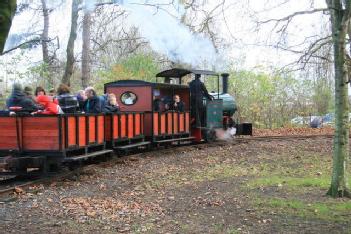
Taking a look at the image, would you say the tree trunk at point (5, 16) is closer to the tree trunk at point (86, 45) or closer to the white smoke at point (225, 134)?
the white smoke at point (225, 134)

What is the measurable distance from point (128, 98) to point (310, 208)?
10011mm

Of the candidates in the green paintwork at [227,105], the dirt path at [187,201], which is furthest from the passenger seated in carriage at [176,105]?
the dirt path at [187,201]

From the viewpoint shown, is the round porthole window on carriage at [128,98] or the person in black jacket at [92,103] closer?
the person in black jacket at [92,103]

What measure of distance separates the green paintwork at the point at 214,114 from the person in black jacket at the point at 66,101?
7.75 meters

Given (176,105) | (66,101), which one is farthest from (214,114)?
(66,101)

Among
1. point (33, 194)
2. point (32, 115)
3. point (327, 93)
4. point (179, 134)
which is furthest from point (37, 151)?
point (327, 93)

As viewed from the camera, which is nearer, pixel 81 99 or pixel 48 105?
pixel 48 105

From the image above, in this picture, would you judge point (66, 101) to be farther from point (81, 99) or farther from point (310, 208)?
point (310, 208)

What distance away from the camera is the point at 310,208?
6.87 meters

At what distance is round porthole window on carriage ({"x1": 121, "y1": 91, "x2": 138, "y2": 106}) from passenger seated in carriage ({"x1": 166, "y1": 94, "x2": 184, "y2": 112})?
58.0 inches

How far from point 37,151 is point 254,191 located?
14.4 ft

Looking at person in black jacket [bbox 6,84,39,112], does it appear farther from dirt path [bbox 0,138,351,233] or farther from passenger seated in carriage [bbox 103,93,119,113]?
passenger seated in carriage [bbox 103,93,119,113]

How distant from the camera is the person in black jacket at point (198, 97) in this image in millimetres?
18109

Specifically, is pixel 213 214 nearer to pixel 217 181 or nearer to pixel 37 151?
pixel 217 181
